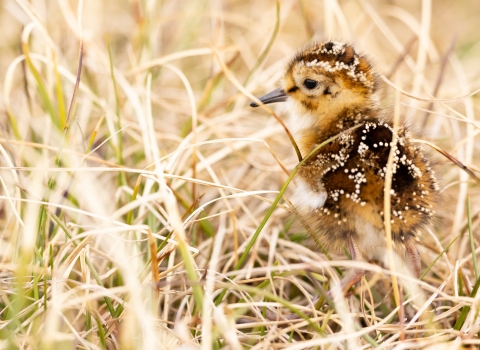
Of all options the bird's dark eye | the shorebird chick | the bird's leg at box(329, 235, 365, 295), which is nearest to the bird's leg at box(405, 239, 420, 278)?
the shorebird chick

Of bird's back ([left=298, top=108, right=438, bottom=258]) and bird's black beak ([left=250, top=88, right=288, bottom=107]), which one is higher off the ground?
bird's black beak ([left=250, top=88, right=288, bottom=107])

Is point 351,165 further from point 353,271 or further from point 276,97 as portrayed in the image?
point 276,97

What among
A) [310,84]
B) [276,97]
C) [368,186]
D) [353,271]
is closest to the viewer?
[368,186]

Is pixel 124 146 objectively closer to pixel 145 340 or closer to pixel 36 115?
pixel 36 115

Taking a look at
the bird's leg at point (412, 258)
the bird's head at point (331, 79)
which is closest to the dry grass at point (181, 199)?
the bird's leg at point (412, 258)

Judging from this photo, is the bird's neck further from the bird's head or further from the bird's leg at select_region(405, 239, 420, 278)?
the bird's leg at select_region(405, 239, 420, 278)

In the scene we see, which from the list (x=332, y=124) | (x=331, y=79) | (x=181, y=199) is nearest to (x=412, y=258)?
(x=332, y=124)
